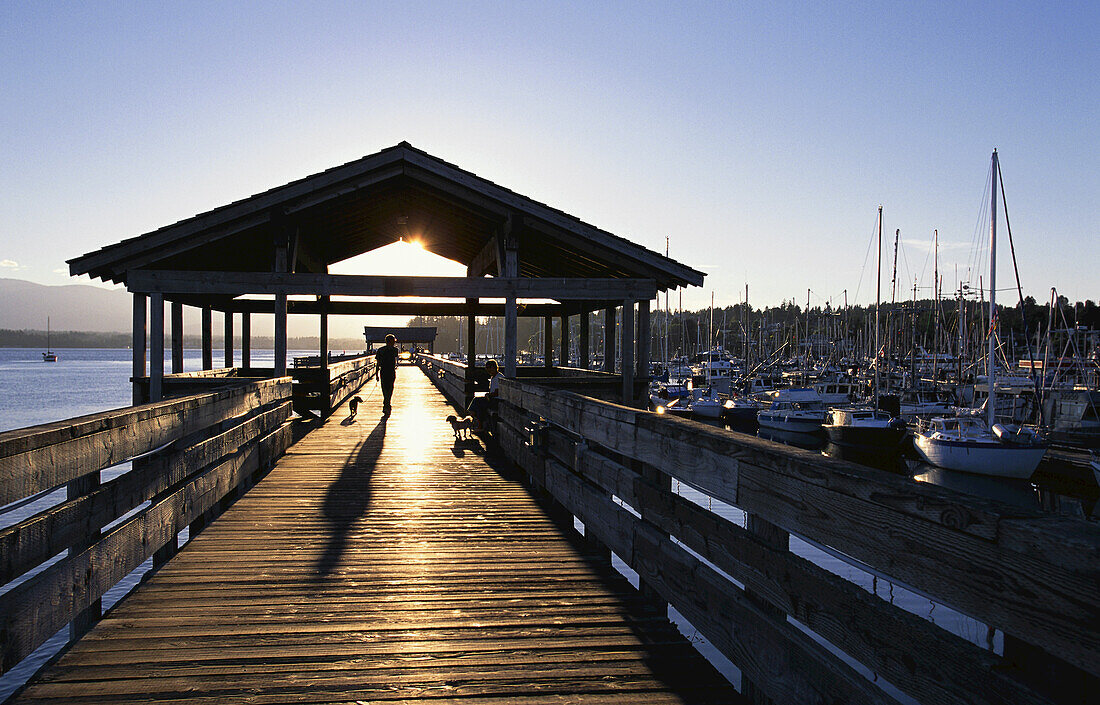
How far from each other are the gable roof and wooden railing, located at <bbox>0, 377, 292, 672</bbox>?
21.6ft

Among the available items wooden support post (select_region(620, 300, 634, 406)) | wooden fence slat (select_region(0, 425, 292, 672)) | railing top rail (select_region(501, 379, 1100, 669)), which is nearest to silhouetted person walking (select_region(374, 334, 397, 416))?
wooden support post (select_region(620, 300, 634, 406))

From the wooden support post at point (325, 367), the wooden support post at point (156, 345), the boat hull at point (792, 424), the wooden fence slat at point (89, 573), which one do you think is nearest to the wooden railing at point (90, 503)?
the wooden fence slat at point (89, 573)

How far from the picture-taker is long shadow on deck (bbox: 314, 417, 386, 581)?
5.59 m

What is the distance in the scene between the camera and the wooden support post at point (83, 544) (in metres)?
3.95

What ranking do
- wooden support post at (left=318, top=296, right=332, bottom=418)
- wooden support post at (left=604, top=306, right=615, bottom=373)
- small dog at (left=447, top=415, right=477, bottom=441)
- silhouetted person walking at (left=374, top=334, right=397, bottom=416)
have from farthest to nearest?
wooden support post at (left=604, top=306, right=615, bottom=373), wooden support post at (left=318, top=296, right=332, bottom=418), silhouetted person walking at (left=374, top=334, right=397, bottom=416), small dog at (left=447, top=415, right=477, bottom=441)

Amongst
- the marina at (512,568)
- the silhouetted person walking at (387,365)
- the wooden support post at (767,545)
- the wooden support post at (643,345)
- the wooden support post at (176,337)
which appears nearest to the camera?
the marina at (512,568)

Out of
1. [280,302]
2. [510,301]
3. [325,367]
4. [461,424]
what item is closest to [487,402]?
[461,424]

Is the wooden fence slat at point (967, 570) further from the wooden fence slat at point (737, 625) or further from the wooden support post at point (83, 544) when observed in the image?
the wooden support post at point (83, 544)

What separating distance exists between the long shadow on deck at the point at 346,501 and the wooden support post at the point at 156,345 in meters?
3.55

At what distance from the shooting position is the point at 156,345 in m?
12.3

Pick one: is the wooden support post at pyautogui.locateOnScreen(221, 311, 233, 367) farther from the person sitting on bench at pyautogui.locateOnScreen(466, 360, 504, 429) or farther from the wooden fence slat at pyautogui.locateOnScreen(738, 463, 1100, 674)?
the wooden fence slat at pyautogui.locateOnScreen(738, 463, 1100, 674)

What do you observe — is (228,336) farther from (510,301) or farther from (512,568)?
(512,568)

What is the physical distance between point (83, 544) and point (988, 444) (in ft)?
98.6

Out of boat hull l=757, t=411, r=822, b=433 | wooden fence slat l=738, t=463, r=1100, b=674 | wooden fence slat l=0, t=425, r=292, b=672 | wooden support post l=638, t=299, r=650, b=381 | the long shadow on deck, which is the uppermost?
wooden support post l=638, t=299, r=650, b=381
